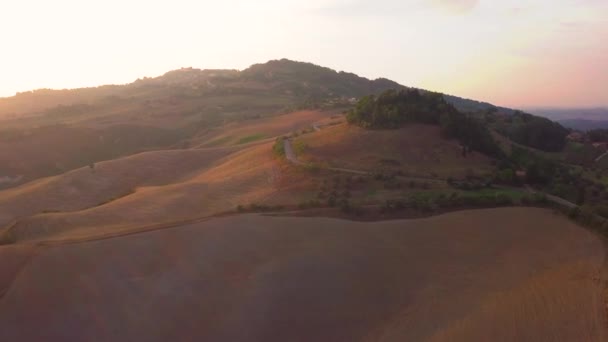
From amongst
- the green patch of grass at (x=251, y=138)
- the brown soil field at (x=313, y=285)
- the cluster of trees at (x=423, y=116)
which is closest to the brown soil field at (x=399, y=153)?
the cluster of trees at (x=423, y=116)

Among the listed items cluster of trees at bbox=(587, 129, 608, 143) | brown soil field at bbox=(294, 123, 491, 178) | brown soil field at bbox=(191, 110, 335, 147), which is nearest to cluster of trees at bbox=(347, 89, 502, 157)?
brown soil field at bbox=(294, 123, 491, 178)

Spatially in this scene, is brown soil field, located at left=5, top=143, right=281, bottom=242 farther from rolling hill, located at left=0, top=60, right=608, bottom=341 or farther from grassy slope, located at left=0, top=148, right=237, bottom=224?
grassy slope, located at left=0, top=148, right=237, bottom=224

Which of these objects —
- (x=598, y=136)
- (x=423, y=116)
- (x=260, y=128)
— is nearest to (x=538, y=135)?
(x=598, y=136)

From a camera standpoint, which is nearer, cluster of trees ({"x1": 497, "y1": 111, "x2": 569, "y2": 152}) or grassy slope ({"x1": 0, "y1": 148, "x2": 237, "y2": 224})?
grassy slope ({"x1": 0, "y1": 148, "x2": 237, "y2": 224})

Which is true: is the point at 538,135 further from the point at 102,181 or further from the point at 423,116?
the point at 102,181

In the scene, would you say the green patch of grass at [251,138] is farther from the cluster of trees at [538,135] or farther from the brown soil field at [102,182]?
the cluster of trees at [538,135]

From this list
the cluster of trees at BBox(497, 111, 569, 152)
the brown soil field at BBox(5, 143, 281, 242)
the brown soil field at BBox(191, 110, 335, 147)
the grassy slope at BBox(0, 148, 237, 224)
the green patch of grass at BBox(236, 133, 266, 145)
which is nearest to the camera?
the brown soil field at BBox(5, 143, 281, 242)
